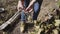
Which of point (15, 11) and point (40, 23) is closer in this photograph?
point (40, 23)

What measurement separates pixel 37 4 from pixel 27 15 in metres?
1.04

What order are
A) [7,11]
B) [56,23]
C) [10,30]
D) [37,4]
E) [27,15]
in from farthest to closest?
[7,11] → [27,15] → [10,30] → [37,4] → [56,23]

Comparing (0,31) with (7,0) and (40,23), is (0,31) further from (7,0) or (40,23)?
(7,0)

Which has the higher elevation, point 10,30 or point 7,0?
point 7,0

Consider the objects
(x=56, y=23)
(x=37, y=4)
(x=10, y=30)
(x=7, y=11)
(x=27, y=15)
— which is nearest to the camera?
(x=56, y=23)

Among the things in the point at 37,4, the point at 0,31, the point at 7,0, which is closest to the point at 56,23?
the point at 37,4

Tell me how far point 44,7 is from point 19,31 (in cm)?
149

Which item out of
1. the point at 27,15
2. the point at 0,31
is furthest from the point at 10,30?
the point at 27,15

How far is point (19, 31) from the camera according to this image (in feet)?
21.9

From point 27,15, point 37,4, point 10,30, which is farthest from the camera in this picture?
point 27,15

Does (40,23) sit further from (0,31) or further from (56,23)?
(0,31)

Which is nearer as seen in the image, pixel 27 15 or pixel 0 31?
pixel 0 31

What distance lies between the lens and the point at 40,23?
6043 millimetres

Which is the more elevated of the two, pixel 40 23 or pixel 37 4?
pixel 37 4
